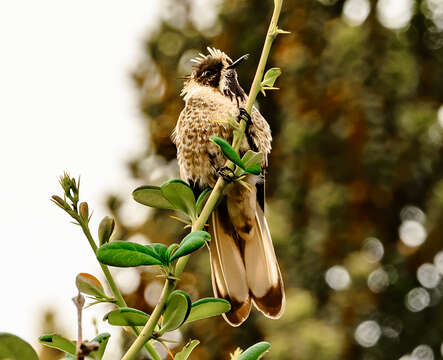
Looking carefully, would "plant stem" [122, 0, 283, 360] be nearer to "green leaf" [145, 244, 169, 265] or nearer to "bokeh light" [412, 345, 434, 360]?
"green leaf" [145, 244, 169, 265]

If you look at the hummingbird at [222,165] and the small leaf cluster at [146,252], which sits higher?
the small leaf cluster at [146,252]

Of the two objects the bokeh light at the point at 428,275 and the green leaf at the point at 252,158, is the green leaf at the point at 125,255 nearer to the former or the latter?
the green leaf at the point at 252,158

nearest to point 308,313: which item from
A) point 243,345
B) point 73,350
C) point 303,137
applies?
point 243,345

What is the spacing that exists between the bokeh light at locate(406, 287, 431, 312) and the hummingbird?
5.84 meters

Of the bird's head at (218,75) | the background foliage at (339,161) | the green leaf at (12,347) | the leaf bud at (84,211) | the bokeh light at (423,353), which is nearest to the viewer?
the green leaf at (12,347)

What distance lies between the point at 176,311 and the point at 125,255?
0.10m

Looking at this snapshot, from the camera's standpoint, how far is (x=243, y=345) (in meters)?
6.66

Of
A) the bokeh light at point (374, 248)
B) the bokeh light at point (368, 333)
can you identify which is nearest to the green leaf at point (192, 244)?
the bokeh light at point (368, 333)

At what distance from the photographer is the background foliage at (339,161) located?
6.62m

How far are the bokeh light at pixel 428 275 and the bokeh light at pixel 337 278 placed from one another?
1.28 metres

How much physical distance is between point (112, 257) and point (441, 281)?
24.5ft

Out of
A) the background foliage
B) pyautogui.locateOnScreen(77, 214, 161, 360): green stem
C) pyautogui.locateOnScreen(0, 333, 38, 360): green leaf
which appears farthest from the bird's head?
the background foliage

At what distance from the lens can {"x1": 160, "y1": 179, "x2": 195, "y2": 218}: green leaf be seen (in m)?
0.93

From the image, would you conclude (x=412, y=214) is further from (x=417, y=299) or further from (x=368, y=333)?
(x=368, y=333)
